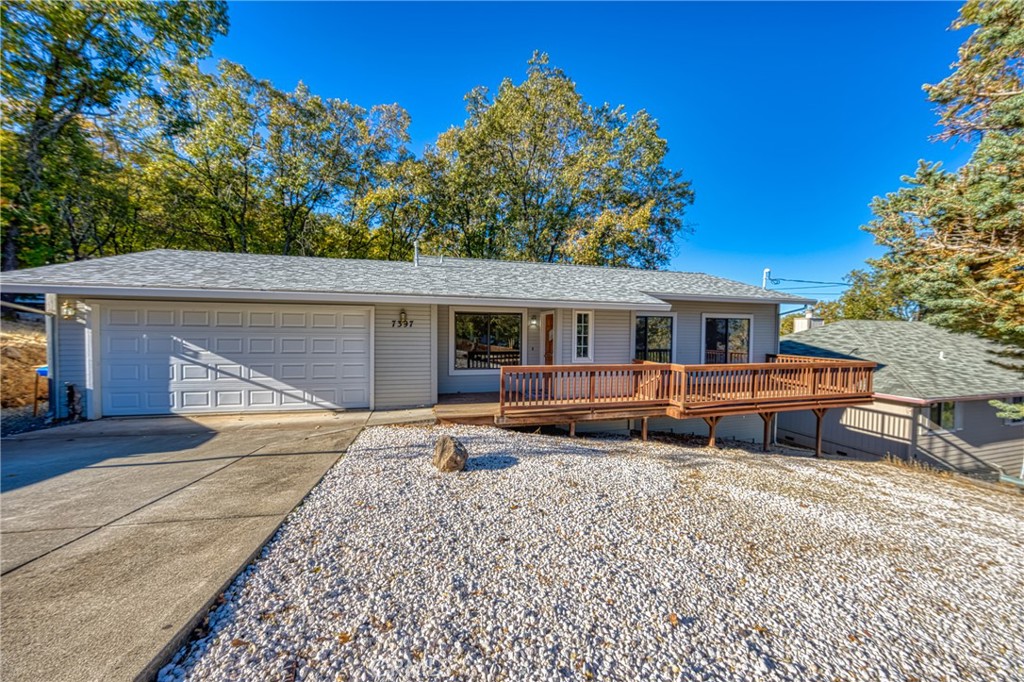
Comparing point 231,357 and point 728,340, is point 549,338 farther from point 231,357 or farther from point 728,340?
point 231,357

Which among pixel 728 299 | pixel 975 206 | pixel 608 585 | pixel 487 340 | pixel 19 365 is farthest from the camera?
pixel 728 299

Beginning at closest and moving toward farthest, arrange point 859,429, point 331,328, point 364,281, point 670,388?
point 670,388
point 331,328
point 364,281
point 859,429

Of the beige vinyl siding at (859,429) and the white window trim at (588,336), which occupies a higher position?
the white window trim at (588,336)

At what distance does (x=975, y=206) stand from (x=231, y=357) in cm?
1381

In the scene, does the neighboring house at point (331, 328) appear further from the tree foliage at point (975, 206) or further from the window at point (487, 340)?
the tree foliage at point (975, 206)

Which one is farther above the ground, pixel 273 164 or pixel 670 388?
pixel 273 164

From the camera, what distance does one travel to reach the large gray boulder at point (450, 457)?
4.92 m

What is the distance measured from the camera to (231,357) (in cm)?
755

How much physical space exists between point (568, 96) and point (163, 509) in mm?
22375

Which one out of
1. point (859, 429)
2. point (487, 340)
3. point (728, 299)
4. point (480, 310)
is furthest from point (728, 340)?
point (480, 310)

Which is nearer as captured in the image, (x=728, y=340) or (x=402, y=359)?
(x=402, y=359)

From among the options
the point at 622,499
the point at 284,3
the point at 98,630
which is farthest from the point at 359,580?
the point at 284,3

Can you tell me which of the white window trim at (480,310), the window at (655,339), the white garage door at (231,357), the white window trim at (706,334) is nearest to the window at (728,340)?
the white window trim at (706,334)

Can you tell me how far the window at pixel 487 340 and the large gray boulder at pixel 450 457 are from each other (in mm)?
4271
